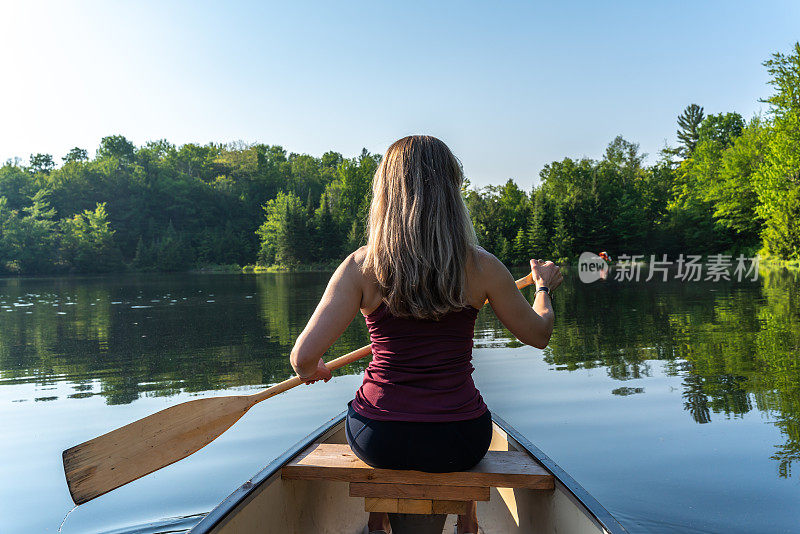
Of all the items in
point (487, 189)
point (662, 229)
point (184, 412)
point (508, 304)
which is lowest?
point (184, 412)

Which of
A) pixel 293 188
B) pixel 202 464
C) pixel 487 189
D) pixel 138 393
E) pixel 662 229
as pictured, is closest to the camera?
pixel 202 464

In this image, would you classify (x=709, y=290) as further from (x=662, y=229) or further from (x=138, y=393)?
(x=662, y=229)

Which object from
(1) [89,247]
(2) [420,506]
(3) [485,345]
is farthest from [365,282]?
(1) [89,247]

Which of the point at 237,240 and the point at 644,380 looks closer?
the point at 644,380

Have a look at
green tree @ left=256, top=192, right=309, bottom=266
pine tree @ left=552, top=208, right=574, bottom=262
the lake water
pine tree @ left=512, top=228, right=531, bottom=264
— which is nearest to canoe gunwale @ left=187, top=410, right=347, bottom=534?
the lake water

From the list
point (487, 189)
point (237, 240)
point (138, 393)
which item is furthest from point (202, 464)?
point (237, 240)

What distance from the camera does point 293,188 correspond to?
→ 86.1m

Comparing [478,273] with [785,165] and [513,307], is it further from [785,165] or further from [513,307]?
[785,165]

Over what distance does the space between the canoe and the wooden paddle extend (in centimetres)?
43

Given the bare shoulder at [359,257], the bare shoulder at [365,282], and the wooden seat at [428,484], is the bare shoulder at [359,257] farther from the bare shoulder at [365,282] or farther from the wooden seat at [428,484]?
the wooden seat at [428,484]

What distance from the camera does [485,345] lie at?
1073 centimetres

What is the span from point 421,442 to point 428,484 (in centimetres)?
19

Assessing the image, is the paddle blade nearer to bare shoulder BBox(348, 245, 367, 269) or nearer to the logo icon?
bare shoulder BBox(348, 245, 367, 269)

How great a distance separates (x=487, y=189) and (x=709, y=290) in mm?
44216
